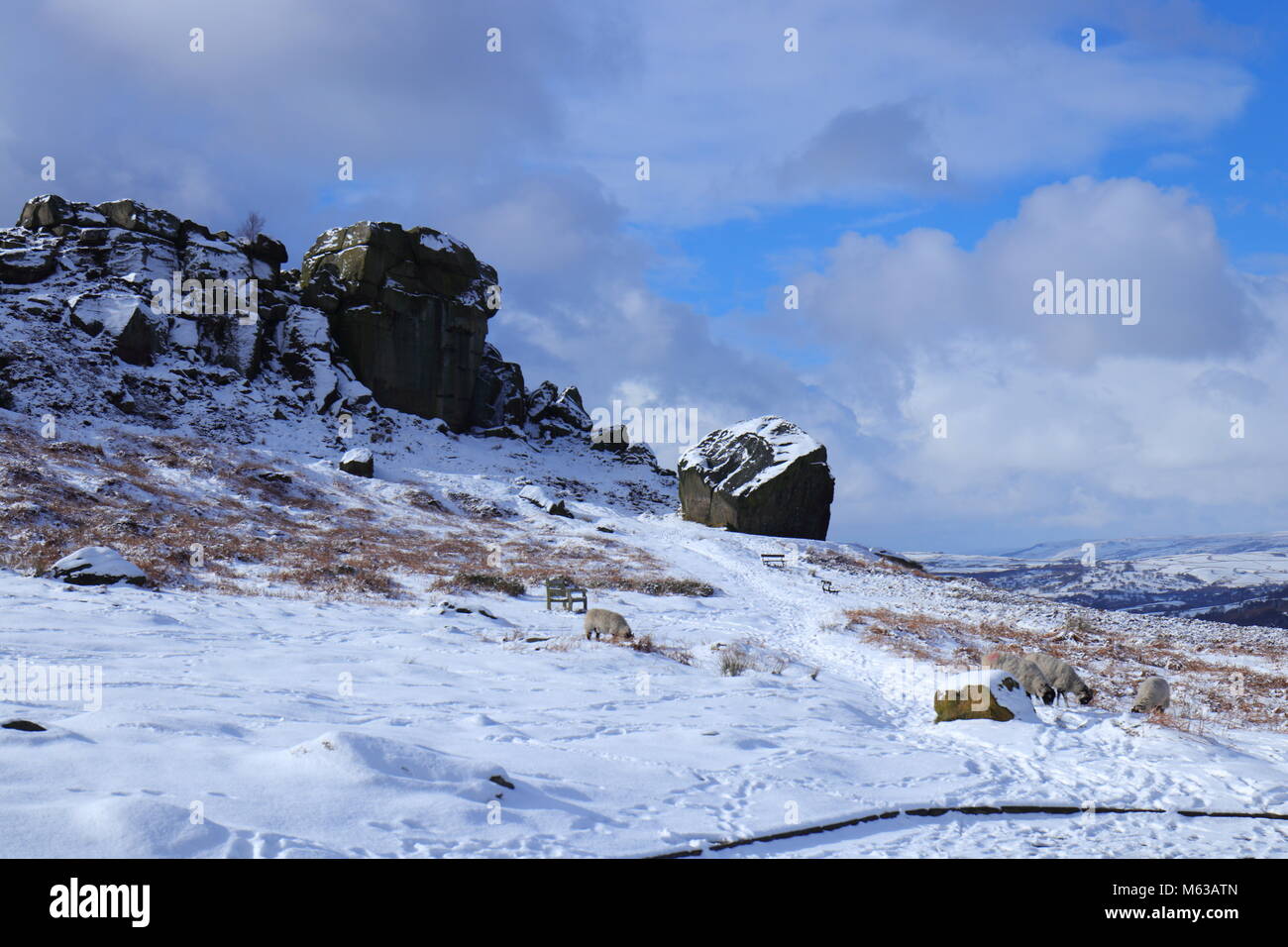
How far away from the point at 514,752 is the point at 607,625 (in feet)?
30.6

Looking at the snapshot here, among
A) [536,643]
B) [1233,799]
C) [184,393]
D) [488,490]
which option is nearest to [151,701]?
[536,643]

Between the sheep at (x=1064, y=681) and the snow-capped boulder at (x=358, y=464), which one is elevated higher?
the snow-capped boulder at (x=358, y=464)

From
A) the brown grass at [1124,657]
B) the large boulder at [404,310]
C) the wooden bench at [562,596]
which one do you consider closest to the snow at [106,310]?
the large boulder at [404,310]

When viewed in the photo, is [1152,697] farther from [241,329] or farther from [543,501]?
[241,329]

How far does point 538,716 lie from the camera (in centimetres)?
1037

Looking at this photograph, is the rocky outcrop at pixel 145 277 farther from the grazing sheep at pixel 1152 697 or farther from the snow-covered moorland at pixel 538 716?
the grazing sheep at pixel 1152 697

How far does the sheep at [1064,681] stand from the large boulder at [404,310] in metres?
56.4

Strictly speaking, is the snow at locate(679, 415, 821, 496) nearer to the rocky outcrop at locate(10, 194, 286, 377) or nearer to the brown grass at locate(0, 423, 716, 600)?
the brown grass at locate(0, 423, 716, 600)

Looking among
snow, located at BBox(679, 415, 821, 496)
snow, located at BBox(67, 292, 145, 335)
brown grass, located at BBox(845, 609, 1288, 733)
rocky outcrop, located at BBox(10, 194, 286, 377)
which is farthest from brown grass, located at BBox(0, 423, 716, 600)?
rocky outcrop, located at BBox(10, 194, 286, 377)

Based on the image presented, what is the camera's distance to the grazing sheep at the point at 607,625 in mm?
17547

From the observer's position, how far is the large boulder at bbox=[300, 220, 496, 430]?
2457 inches

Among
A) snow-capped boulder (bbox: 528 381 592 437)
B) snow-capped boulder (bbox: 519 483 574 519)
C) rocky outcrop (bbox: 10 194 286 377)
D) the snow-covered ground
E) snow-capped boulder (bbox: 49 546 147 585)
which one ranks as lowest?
the snow-covered ground

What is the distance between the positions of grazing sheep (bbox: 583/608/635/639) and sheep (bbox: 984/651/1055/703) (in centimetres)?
770
